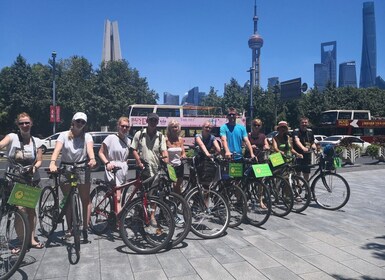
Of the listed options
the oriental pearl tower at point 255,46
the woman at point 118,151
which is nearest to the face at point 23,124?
the woman at point 118,151

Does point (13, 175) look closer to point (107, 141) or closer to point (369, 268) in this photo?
point (107, 141)

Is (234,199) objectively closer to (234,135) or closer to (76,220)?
(234,135)

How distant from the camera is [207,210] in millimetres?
5000

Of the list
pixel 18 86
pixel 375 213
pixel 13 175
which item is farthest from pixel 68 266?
pixel 18 86

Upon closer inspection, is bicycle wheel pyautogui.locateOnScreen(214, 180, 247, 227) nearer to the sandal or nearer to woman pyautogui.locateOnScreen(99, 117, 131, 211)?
woman pyautogui.locateOnScreen(99, 117, 131, 211)

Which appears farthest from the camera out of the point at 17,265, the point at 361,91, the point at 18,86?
the point at 361,91

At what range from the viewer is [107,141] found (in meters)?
5.09

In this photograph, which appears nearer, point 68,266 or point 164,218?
point 68,266

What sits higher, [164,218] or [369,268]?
[164,218]

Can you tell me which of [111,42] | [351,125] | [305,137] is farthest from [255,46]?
[305,137]

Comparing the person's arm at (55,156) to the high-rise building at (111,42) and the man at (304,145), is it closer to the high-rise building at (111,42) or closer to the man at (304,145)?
the man at (304,145)

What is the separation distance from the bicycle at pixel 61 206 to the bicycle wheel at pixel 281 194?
332cm

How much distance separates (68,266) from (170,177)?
5.63 feet

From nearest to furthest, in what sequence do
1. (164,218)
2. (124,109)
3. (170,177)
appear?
1. (164,218)
2. (170,177)
3. (124,109)
